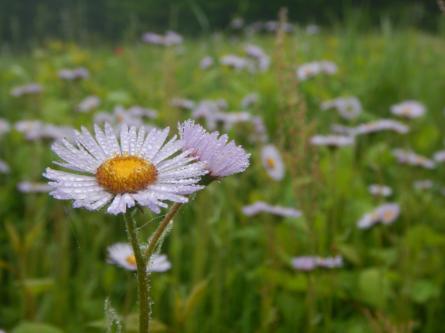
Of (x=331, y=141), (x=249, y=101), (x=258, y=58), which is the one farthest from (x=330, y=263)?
(x=258, y=58)

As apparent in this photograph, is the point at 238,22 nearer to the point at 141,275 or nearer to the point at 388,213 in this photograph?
the point at 388,213

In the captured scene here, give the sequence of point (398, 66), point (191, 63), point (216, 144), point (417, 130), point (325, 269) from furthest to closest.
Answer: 1. point (191, 63)
2. point (398, 66)
3. point (417, 130)
4. point (325, 269)
5. point (216, 144)

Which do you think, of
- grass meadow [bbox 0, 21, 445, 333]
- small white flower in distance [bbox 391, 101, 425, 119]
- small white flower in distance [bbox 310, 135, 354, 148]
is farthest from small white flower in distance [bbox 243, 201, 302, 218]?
small white flower in distance [bbox 391, 101, 425, 119]

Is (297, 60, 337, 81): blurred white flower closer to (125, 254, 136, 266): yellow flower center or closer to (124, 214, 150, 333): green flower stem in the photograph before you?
(125, 254, 136, 266): yellow flower center

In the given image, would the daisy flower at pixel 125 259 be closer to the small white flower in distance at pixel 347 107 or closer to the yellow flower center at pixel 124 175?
the yellow flower center at pixel 124 175

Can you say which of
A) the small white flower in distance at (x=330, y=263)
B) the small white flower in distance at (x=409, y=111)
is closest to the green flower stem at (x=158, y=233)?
the small white flower in distance at (x=330, y=263)

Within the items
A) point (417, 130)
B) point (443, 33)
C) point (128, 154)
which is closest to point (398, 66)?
point (443, 33)

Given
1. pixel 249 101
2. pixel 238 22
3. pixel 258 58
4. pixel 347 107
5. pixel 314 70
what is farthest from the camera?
pixel 238 22

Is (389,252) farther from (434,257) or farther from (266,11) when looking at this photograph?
(266,11)
